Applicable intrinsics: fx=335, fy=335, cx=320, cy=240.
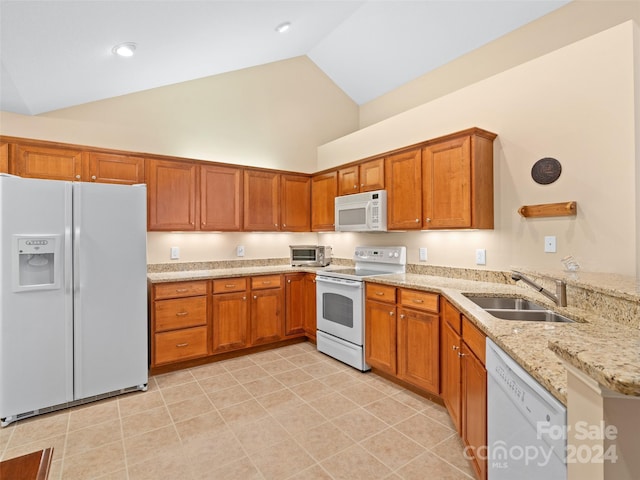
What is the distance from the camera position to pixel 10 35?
2045 mm

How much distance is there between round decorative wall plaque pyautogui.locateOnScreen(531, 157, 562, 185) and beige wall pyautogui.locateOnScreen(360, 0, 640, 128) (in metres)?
1.09

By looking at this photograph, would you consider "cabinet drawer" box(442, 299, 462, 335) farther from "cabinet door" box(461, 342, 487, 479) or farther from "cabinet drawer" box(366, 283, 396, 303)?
"cabinet drawer" box(366, 283, 396, 303)

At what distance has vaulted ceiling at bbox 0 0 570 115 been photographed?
2.13 meters

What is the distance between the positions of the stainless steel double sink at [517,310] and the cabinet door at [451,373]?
0.30m

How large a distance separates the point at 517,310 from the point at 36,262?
136 inches

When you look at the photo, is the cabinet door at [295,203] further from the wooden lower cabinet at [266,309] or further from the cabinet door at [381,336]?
the cabinet door at [381,336]

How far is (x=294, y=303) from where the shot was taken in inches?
164

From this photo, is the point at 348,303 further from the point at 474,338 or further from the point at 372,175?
the point at 474,338

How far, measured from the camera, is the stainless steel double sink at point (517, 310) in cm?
194

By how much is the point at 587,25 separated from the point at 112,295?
4.51m

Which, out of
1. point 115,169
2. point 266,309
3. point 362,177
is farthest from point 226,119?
point 266,309

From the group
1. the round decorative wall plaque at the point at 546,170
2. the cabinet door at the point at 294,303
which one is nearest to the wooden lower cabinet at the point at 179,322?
the cabinet door at the point at 294,303

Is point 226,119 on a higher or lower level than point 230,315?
higher

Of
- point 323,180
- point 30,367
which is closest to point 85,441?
point 30,367
